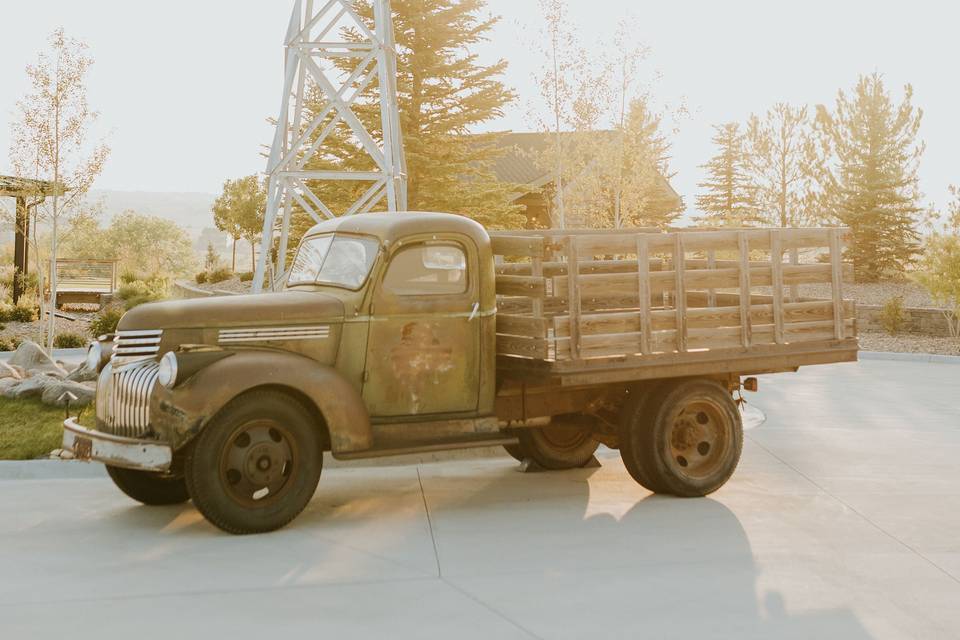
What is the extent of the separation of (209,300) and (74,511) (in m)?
1.85

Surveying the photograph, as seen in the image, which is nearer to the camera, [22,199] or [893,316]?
[22,199]

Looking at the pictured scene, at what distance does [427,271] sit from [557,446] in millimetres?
2405

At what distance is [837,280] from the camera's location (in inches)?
335

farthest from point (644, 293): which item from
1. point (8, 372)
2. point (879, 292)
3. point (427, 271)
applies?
point (879, 292)

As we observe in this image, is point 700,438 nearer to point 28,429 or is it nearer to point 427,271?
point 427,271

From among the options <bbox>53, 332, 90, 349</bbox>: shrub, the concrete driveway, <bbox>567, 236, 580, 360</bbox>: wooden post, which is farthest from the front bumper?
<bbox>53, 332, 90, 349</bbox>: shrub

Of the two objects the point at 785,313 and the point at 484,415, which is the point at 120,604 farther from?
the point at 785,313

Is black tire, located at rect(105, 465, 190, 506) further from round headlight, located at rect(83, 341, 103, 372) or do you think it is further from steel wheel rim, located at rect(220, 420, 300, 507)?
steel wheel rim, located at rect(220, 420, 300, 507)

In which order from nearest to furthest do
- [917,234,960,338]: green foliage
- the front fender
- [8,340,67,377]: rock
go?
1. the front fender
2. [8,340,67,377]: rock
3. [917,234,960,338]: green foliage

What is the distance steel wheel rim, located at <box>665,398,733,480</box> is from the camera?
321 inches

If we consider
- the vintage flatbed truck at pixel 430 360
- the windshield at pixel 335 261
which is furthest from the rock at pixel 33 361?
the windshield at pixel 335 261

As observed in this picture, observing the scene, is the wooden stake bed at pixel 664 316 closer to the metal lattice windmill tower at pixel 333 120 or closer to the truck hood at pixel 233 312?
the truck hood at pixel 233 312

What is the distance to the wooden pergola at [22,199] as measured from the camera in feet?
61.9

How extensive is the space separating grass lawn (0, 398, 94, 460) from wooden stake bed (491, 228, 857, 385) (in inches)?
171
